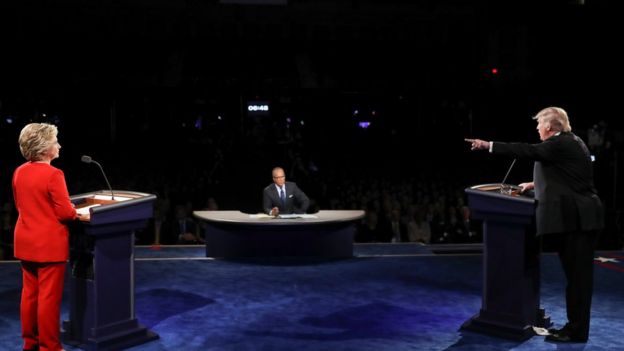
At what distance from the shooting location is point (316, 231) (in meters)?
6.60

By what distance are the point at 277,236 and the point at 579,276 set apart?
3.28m

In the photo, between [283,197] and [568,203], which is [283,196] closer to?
[283,197]

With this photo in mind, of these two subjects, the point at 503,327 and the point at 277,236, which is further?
the point at 277,236

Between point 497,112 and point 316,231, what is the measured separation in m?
11.1

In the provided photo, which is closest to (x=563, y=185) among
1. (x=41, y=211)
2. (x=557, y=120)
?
(x=557, y=120)

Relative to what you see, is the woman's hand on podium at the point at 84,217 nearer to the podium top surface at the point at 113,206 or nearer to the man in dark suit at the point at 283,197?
the podium top surface at the point at 113,206

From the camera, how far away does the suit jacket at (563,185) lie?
3826 millimetres

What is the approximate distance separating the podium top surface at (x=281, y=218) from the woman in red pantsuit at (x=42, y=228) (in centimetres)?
313

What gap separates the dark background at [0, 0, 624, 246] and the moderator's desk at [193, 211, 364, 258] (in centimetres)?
451

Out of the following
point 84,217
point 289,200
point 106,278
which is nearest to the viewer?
point 84,217

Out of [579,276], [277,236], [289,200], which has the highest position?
[289,200]

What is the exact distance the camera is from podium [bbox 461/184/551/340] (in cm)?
399

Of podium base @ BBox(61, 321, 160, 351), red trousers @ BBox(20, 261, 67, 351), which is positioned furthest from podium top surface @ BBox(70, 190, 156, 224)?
podium base @ BBox(61, 321, 160, 351)

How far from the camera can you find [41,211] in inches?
132
